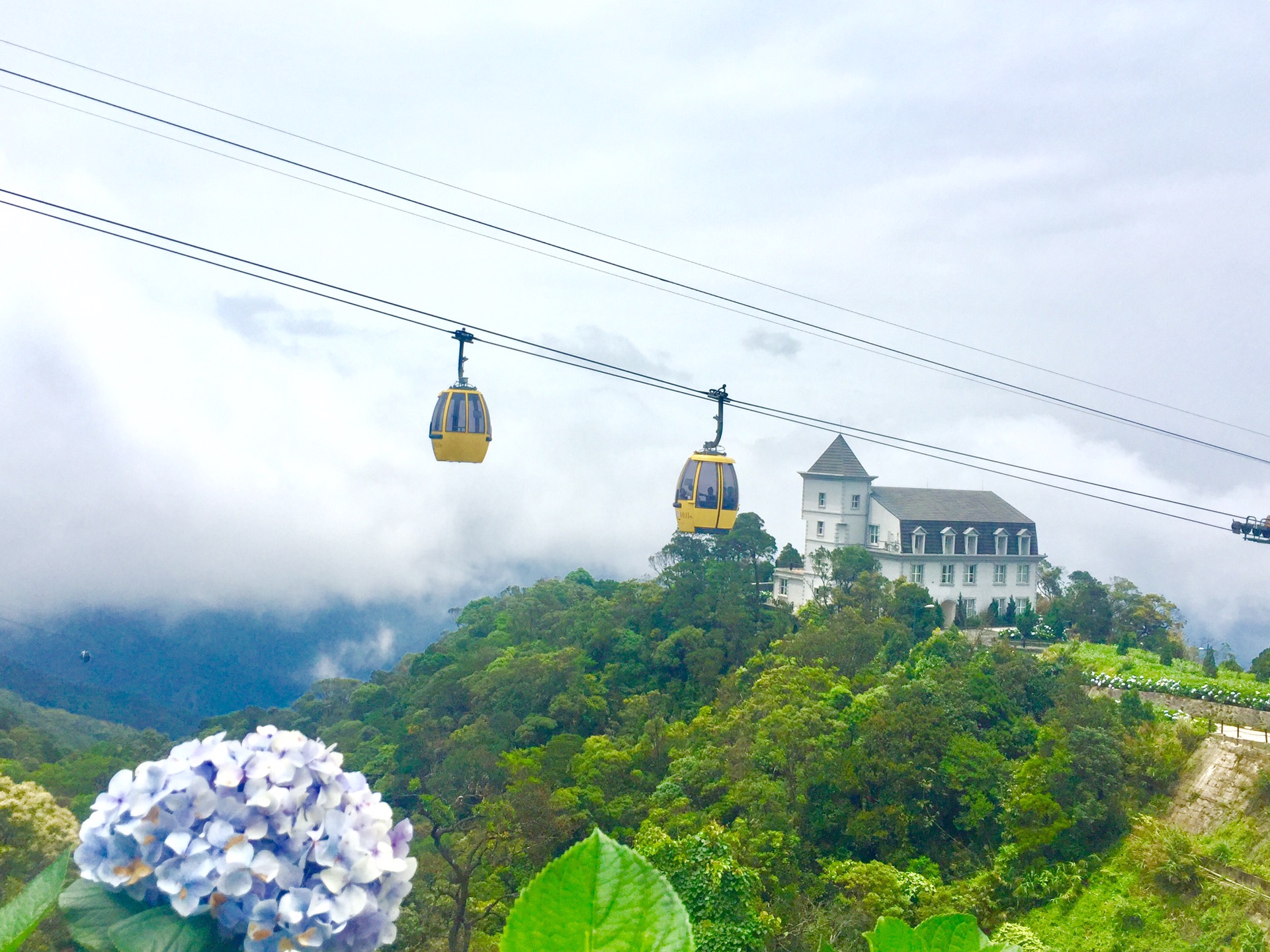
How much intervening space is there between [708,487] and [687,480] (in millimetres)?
293

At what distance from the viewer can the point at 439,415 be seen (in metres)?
7.30

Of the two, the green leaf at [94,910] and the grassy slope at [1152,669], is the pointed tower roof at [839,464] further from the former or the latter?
the green leaf at [94,910]

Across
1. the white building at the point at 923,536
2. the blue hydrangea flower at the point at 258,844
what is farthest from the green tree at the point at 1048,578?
the blue hydrangea flower at the point at 258,844

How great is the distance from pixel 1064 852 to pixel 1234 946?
2.17 m

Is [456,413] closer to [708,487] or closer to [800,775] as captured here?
[708,487]

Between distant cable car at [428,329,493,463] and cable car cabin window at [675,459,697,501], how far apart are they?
7.33 feet

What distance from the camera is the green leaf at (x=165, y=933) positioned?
74cm

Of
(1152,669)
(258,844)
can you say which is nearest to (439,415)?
(258,844)

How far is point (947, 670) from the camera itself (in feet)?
42.9

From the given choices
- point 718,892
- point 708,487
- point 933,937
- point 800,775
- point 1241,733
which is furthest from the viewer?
point 800,775

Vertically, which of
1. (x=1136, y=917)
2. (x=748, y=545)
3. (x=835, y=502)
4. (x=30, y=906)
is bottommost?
(x=1136, y=917)

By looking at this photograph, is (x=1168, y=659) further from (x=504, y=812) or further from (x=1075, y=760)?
(x=504, y=812)

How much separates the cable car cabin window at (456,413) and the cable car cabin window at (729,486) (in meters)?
2.63

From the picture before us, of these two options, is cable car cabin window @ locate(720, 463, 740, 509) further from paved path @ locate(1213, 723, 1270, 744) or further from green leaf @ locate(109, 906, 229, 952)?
green leaf @ locate(109, 906, 229, 952)
